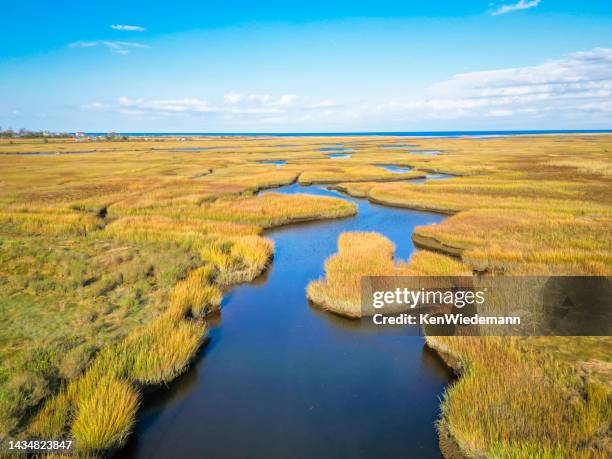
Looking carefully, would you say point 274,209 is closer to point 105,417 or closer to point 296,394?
point 296,394

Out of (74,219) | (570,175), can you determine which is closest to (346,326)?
(74,219)

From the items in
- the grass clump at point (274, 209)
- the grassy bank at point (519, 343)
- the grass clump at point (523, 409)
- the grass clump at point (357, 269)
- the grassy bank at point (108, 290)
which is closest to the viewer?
the grass clump at point (523, 409)

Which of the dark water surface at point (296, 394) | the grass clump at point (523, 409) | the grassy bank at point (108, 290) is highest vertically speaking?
the grassy bank at point (108, 290)

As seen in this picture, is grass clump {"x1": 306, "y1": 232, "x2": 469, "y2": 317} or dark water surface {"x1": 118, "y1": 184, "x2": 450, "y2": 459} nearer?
dark water surface {"x1": 118, "y1": 184, "x2": 450, "y2": 459}

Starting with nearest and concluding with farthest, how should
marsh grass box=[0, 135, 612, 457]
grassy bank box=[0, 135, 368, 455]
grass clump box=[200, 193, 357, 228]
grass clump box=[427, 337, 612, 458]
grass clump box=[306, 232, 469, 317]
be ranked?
grass clump box=[427, 337, 612, 458] < marsh grass box=[0, 135, 612, 457] < grassy bank box=[0, 135, 368, 455] < grass clump box=[306, 232, 469, 317] < grass clump box=[200, 193, 357, 228]

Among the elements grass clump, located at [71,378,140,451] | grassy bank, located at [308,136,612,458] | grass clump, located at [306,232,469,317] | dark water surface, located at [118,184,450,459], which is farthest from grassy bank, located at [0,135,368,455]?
grassy bank, located at [308,136,612,458]

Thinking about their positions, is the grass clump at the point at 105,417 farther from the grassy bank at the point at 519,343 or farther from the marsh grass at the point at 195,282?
the grassy bank at the point at 519,343

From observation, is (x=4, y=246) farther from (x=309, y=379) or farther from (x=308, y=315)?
(x=309, y=379)

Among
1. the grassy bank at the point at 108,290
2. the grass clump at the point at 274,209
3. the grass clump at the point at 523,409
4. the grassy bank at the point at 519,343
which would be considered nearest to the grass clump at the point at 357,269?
the grassy bank at the point at 519,343

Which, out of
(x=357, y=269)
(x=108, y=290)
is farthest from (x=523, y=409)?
(x=108, y=290)

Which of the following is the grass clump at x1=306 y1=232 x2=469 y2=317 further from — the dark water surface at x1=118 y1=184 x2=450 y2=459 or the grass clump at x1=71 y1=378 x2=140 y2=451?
the grass clump at x1=71 y1=378 x2=140 y2=451
